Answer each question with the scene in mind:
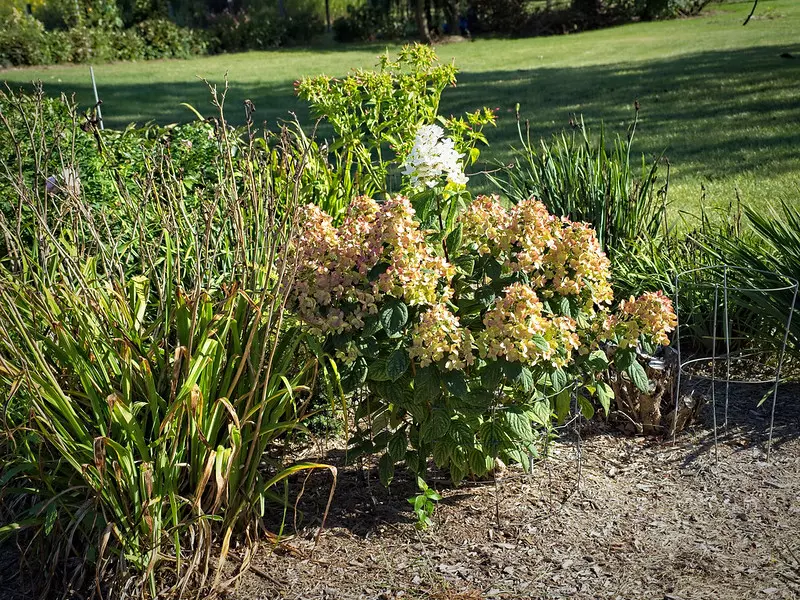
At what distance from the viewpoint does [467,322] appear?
3059 mm

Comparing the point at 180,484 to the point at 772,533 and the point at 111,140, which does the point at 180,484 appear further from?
the point at 111,140

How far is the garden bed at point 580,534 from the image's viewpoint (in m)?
2.68

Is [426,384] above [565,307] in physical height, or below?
below

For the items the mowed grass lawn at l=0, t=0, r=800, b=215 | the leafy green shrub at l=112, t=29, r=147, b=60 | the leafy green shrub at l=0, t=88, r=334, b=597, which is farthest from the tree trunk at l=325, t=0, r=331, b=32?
the leafy green shrub at l=0, t=88, r=334, b=597

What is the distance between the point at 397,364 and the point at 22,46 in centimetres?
2109

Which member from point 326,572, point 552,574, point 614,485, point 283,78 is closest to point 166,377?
point 326,572

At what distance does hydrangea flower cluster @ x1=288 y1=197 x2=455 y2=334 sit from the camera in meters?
2.72

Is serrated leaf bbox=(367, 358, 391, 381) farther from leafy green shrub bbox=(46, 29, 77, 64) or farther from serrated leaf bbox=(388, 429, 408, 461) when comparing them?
leafy green shrub bbox=(46, 29, 77, 64)

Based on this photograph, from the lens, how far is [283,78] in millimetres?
17438

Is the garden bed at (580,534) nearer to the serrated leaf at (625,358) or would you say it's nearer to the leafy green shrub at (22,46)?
the serrated leaf at (625,358)

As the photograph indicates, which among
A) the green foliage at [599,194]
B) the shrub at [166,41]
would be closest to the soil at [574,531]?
the green foliage at [599,194]

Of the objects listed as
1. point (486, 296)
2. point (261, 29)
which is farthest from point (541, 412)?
point (261, 29)

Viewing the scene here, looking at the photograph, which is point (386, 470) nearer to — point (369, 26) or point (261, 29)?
point (261, 29)

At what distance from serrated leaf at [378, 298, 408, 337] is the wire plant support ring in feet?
5.12
